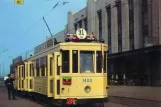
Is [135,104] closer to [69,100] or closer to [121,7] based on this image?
[69,100]

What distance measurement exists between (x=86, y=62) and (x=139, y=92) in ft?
25.0

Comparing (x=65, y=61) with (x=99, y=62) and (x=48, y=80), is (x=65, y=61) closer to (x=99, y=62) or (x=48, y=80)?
(x=99, y=62)

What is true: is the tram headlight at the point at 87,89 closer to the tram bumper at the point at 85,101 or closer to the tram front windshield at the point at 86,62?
the tram bumper at the point at 85,101

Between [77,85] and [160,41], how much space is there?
22.2m

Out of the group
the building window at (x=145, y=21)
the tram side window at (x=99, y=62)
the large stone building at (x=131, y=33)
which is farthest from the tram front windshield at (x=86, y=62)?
the building window at (x=145, y=21)

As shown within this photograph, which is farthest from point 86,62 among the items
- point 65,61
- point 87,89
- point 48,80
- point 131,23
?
point 131,23

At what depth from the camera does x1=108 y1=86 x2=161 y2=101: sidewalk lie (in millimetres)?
22625

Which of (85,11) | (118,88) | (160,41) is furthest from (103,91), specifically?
(85,11)

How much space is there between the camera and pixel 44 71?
20.6 metres

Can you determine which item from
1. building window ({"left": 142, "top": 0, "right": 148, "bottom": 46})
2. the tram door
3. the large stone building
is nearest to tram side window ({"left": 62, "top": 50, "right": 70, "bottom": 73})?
the tram door

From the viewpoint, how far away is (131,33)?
4512 cm

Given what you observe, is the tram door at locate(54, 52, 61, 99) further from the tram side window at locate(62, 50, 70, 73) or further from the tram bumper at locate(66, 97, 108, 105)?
the tram bumper at locate(66, 97, 108, 105)

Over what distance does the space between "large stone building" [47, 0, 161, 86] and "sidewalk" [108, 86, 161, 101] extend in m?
6.82

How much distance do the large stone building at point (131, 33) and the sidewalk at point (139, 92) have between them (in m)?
6.82
